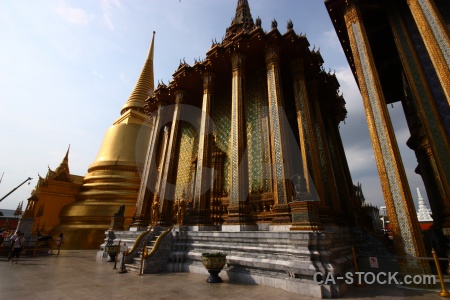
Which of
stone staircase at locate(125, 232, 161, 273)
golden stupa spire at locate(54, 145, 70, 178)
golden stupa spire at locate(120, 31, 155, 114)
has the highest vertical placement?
golden stupa spire at locate(120, 31, 155, 114)

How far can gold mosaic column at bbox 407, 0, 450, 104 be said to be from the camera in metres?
6.66

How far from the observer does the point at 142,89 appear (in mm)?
26641

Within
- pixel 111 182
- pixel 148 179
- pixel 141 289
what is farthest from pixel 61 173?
pixel 141 289

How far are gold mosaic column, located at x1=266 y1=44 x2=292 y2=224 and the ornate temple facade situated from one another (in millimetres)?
37

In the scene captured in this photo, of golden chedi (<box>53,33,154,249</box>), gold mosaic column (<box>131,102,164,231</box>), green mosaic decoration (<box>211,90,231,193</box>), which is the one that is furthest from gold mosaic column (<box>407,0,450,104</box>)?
golden chedi (<box>53,33,154,249</box>)

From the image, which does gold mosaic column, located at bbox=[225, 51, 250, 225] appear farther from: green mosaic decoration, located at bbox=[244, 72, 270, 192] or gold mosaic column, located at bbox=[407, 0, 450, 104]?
gold mosaic column, located at bbox=[407, 0, 450, 104]

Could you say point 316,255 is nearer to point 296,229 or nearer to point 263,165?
point 296,229

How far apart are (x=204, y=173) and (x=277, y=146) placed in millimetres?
3552

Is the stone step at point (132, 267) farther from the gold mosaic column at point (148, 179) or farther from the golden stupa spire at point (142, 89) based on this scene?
the golden stupa spire at point (142, 89)

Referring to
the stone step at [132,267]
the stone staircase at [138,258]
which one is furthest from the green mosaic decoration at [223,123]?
the stone step at [132,267]

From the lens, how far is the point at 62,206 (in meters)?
17.6

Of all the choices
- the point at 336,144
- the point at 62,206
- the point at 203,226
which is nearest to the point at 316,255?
the point at 203,226

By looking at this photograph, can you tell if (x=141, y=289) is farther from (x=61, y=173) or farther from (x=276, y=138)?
(x=61, y=173)

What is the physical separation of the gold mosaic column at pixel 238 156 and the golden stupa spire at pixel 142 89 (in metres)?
17.1
